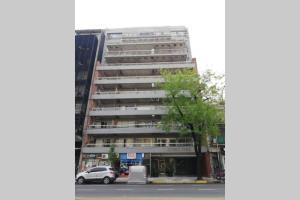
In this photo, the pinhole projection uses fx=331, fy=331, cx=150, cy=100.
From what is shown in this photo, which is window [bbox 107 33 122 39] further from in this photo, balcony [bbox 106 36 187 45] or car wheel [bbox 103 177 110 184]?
car wheel [bbox 103 177 110 184]

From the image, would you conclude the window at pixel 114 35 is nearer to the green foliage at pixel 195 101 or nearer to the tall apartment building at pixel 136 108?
the tall apartment building at pixel 136 108

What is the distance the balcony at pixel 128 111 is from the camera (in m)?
38.8

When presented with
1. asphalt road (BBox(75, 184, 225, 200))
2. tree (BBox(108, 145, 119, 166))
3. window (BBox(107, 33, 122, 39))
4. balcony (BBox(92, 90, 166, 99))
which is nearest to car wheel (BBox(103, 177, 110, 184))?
asphalt road (BBox(75, 184, 225, 200))

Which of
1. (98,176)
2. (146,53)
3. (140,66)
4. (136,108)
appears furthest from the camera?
(146,53)

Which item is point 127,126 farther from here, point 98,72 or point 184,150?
point 98,72

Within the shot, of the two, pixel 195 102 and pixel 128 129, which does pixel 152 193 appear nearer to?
pixel 195 102

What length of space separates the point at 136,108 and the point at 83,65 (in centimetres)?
1232

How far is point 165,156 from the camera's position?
3697 cm

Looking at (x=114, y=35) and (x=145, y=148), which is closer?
(x=145, y=148)

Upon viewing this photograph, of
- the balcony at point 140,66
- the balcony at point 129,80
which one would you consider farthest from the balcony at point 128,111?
the balcony at point 140,66

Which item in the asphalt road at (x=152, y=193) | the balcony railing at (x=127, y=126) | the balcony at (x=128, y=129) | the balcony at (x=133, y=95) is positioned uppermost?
the balcony at (x=133, y=95)

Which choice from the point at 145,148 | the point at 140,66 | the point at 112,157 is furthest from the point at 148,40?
the point at 112,157

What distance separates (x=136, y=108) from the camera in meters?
39.4

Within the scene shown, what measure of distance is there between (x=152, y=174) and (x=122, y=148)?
4.47 m
